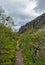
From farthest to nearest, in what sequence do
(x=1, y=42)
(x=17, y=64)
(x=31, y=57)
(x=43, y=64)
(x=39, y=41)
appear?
(x=39, y=41) → (x=31, y=57) → (x=17, y=64) → (x=43, y=64) → (x=1, y=42)

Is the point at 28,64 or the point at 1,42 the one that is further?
the point at 28,64

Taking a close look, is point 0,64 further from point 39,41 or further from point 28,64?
point 39,41

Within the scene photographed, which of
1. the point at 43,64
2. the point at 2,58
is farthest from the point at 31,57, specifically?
the point at 2,58

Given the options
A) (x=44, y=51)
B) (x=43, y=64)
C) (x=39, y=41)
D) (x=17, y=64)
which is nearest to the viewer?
(x=43, y=64)

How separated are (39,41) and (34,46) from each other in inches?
191

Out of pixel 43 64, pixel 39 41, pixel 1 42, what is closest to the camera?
pixel 1 42

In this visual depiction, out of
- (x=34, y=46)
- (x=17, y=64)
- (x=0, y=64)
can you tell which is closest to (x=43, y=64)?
(x=17, y=64)

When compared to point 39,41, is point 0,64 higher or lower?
lower

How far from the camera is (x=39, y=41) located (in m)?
43.0

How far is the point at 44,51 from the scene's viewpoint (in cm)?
4575

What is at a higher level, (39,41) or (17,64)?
(39,41)

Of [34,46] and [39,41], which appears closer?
[39,41]

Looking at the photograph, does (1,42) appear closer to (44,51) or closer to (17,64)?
(17,64)

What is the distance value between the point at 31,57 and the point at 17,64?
5.07m
